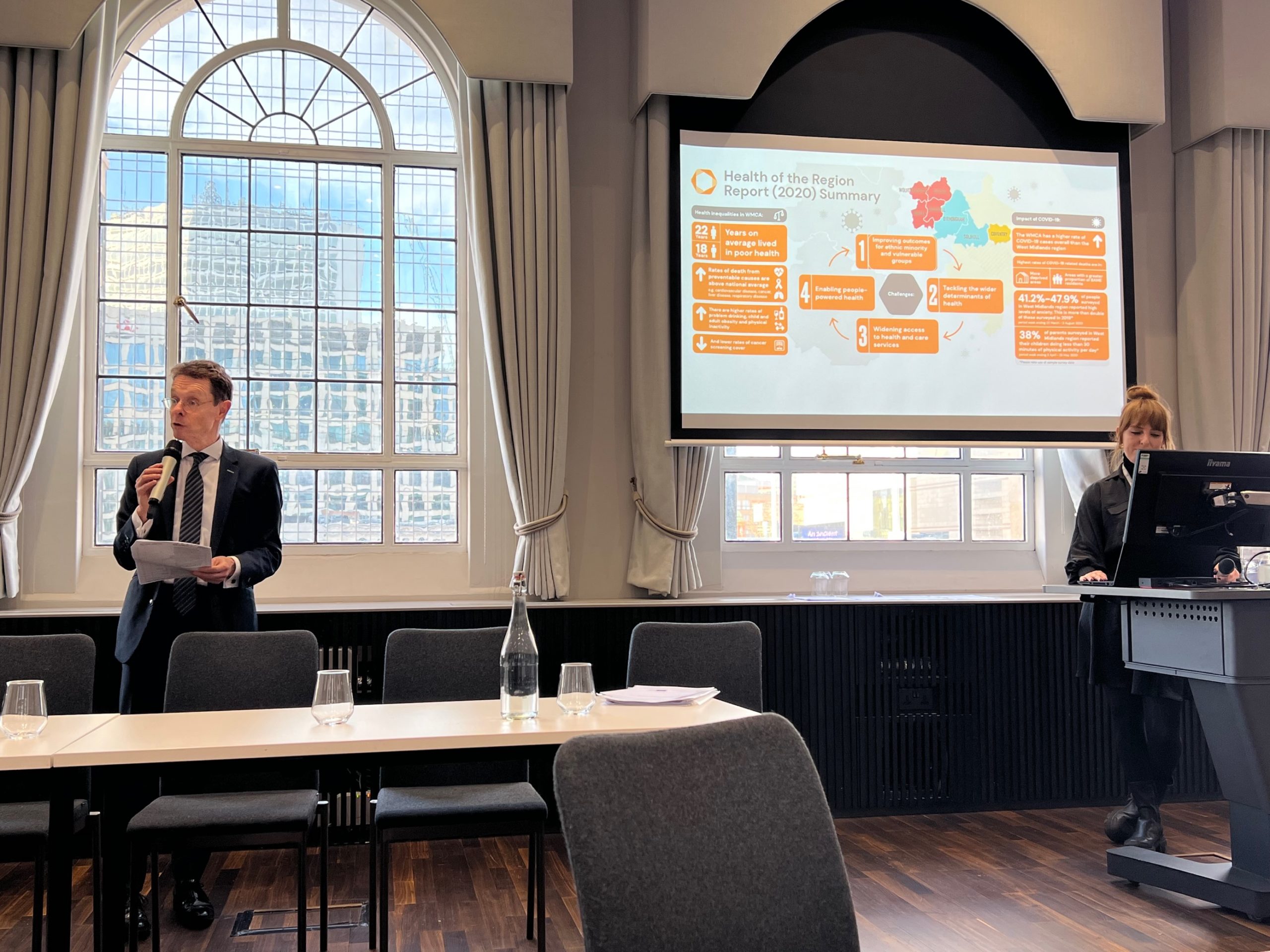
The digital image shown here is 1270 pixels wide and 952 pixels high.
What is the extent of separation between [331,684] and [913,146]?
12.8ft

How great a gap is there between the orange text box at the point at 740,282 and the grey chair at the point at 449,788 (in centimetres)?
210

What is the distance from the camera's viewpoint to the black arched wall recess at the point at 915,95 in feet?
16.2

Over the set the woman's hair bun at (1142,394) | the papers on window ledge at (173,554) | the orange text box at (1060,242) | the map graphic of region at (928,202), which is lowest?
the papers on window ledge at (173,554)

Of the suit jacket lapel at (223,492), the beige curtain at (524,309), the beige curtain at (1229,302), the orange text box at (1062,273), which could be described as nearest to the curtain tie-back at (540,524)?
the beige curtain at (524,309)

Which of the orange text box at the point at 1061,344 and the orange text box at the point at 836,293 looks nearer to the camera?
the orange text box at the point at 836,293

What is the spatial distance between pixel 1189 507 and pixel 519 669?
2.22m

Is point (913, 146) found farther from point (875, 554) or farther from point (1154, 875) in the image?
point (1154, 875)

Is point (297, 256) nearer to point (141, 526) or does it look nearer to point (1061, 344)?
point (141, 526)

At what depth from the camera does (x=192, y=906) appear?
324 centimetres

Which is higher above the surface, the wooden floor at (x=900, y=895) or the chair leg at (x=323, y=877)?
the chair leg at (x=323, y=877)

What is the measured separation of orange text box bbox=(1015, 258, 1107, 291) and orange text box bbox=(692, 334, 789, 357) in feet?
4.00

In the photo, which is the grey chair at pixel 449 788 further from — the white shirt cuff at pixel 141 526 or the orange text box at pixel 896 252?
the orange text box at pixel 896 252

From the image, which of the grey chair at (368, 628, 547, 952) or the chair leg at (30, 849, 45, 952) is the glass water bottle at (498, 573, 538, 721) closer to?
the grey chair at (368, 628, 547, 952)

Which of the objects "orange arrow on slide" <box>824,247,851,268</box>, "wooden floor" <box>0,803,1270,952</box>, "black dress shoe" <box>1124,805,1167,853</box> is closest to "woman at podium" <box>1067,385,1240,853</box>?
"black dress shoe" <box>1124,805,1167,853</box>
